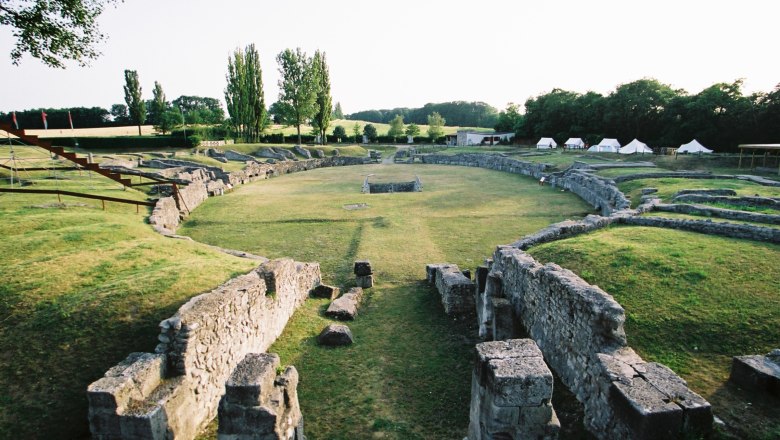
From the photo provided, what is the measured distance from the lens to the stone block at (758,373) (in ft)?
19.1

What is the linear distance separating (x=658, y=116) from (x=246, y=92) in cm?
6011

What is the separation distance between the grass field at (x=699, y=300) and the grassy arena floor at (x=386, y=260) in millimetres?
3454

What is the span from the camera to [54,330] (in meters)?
7.48

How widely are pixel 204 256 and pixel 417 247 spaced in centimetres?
842

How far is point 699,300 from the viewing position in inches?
327

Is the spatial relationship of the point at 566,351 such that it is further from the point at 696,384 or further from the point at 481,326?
the point at 481,326

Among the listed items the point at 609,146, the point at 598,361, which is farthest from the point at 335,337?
the point at 609,146

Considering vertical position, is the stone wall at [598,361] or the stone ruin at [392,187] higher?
the stone wall at [598,361]

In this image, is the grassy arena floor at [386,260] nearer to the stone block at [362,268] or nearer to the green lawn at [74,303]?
the stone block at [362,268]

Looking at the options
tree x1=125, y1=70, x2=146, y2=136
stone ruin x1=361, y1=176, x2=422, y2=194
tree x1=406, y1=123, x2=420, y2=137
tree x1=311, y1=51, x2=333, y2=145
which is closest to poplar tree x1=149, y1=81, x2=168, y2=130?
tree x1=125, y1=70, x2=146, y2=136

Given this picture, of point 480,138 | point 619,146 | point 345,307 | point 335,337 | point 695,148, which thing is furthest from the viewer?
point 480,138

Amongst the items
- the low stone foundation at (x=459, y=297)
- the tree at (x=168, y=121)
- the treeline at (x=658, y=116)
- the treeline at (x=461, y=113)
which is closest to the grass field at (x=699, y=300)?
the low stone foundation at (x=459, y=297)

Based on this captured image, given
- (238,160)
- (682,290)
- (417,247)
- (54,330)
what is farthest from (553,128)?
(54,330)

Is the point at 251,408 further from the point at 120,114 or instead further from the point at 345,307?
the point at 120,114
